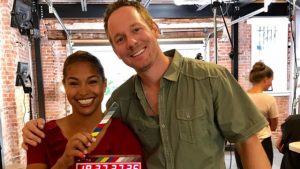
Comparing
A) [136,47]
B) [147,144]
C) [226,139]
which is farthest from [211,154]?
[136,47]

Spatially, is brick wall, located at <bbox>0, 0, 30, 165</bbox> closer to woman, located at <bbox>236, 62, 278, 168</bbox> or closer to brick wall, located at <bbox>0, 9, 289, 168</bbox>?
brick wall, located at <bbox>0, 9, 289, 168</bbox>

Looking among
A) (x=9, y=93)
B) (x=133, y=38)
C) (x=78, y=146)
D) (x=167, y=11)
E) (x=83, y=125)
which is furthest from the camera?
(x=167, y=11)

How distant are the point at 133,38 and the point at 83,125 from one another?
1.52 ft

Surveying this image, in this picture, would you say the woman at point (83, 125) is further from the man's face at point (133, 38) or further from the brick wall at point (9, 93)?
the brick wall at point (9, 93)

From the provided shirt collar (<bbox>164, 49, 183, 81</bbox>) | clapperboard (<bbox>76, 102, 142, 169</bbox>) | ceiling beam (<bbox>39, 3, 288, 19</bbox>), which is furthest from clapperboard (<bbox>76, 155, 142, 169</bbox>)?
ceiling beam (<bbox>39, 3, 288, 19</bbox>)

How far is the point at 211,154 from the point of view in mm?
1212

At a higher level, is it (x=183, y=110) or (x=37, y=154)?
(x=183, y=110)

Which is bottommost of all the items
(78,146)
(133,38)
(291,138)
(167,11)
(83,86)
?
(291,138)

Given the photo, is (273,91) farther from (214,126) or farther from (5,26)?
(214,126)

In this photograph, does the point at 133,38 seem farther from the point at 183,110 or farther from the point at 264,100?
the point at 264,100

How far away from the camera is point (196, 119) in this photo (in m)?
1.21

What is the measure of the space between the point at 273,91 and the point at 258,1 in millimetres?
2216

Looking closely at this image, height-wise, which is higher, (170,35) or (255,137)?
(170,35)

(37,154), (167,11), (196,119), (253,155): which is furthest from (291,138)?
(167,11)
